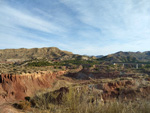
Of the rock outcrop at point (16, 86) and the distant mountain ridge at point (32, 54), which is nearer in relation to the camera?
the rock outcrop at point (16, 86)

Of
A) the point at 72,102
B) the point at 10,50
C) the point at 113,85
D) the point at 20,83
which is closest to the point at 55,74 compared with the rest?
the point at 20,83

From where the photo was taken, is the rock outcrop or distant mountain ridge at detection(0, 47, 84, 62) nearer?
the rock outcrop

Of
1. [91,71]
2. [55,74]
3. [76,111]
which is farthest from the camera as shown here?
[91,71]

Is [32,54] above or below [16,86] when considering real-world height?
above

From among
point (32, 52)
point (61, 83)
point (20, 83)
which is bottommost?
point (61, 83)

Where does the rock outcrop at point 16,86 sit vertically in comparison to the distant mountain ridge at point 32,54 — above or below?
below

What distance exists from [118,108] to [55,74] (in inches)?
1300

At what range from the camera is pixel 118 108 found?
3443 millimetres

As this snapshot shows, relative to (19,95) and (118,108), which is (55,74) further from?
(118,108)

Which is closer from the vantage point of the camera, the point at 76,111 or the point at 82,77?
the point at 76,111

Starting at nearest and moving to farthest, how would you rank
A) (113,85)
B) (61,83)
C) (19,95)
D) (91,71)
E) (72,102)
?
(72,102) → (19,95) → (113,85) → (61,83) → (91,71)

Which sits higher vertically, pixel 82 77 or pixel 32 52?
pixel 32 52

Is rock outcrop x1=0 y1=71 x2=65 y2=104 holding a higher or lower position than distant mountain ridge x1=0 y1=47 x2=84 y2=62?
lower

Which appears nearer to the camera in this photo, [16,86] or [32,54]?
[16,86]
